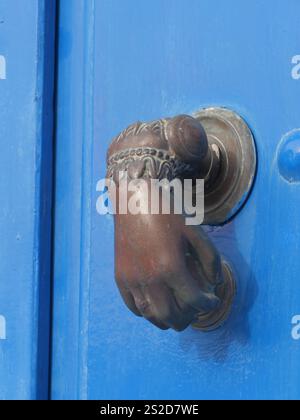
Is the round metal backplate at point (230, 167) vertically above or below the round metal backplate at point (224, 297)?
above

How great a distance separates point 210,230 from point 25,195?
0.68 ft

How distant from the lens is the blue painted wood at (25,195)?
74 cm

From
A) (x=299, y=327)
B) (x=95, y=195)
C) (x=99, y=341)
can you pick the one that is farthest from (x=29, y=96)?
(x=299, y=327)

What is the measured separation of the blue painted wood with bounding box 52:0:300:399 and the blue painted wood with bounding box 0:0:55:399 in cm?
2

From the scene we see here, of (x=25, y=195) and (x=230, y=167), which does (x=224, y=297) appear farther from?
(x=25, y=195)

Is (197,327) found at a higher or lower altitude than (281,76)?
lower

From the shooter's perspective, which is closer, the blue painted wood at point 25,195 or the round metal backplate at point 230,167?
the round metal backplate at point 230,167

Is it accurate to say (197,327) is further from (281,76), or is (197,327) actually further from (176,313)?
(281,76)

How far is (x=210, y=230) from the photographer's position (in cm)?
66

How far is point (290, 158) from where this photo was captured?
606 millimetres

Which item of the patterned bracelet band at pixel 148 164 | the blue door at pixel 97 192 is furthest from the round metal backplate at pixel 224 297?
the patterned bracelet band at pixel 148 164

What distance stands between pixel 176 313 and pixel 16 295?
238 millimetres

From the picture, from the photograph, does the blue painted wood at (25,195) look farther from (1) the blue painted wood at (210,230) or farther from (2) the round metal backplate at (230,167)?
(2) the round metal backplate at (230,167)

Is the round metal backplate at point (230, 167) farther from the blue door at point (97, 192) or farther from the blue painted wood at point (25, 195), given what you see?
the blue painted wood at point (25, 195)
